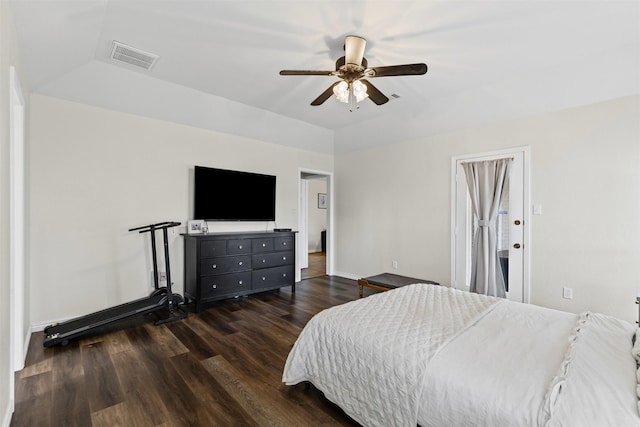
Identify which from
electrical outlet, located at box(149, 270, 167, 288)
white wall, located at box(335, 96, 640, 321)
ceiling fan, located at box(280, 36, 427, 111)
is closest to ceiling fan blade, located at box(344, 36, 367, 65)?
ceiling fan, located at box(280, 36, 427, 111)

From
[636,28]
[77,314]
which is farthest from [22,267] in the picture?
[636,28]

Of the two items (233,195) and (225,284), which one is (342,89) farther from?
(225,284)

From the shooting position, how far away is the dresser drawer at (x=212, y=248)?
3759 mm

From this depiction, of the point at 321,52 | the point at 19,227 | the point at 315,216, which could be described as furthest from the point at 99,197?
the point at 315,216

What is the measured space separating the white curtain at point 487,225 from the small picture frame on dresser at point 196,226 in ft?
12.3

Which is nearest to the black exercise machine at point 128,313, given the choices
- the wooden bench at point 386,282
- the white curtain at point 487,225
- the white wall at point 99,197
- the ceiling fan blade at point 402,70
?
the white wall at point 99,197

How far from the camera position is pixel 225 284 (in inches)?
156

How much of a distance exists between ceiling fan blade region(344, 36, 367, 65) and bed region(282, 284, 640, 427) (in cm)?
197

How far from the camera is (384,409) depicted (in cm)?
150

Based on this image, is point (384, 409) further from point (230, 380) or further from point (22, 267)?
point (22, 267)

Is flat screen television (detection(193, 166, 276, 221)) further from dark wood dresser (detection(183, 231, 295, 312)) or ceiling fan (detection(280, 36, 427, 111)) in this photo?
ceiling fan (detection(280, 36, 427, 111))

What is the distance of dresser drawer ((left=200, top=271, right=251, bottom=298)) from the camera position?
3.79 metres

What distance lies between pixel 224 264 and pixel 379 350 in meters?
2.86

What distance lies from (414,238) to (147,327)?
378 cm
